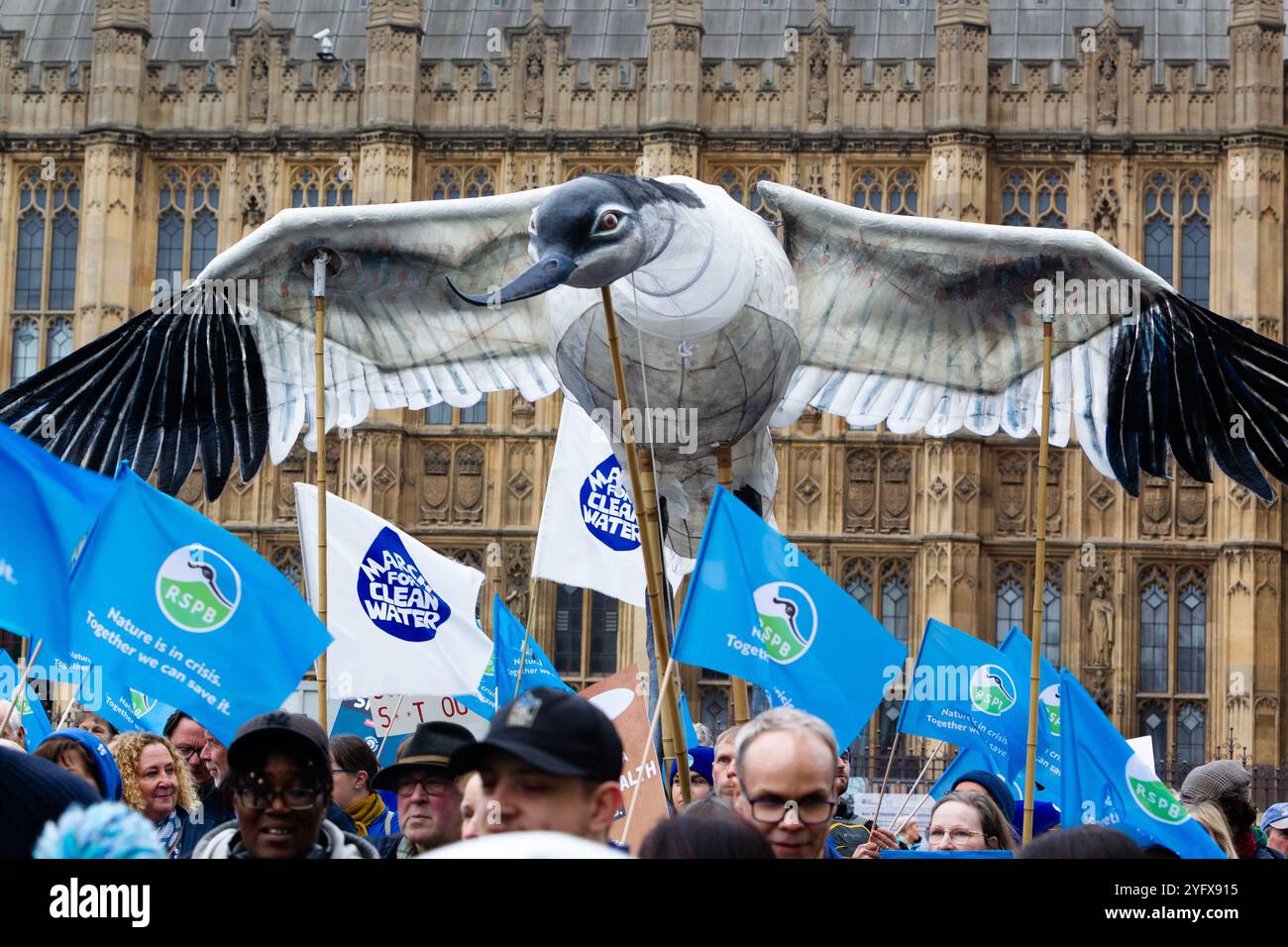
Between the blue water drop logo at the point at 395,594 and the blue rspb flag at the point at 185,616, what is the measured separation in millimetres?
3098

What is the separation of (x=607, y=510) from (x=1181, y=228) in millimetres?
19184

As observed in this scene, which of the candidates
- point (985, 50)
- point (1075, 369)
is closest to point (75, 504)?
point (1075, 369)

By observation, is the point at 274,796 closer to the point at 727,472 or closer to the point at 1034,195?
the point at 727,472

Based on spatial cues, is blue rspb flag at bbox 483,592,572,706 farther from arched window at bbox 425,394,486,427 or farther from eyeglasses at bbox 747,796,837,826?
arched window at bbox 425,394,486,427

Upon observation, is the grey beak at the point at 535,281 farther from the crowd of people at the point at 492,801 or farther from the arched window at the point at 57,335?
the arched window at the point at 57,335

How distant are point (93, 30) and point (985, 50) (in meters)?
11.7

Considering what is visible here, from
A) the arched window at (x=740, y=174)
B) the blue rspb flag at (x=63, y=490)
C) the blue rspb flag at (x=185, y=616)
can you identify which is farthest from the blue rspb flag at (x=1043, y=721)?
the arched window at (x=740, y=174)

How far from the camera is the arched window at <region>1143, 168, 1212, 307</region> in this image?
27.2m

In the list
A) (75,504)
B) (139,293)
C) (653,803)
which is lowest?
(653,803)

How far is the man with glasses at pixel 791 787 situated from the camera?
375 cm

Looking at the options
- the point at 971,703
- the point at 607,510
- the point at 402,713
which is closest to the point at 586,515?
the point at 607,510

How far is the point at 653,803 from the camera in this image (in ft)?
19.5
